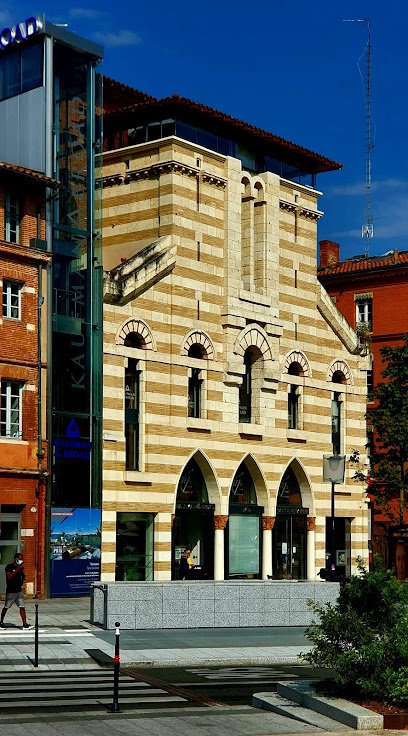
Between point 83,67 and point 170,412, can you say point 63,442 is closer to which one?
point 170,412

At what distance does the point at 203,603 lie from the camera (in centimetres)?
3116

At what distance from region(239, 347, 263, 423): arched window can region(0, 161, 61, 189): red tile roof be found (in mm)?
12400

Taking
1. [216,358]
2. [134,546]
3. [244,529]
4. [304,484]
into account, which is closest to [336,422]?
[304,484]

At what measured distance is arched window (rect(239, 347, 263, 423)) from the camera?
4897 centimetres

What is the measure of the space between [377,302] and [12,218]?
1148 inches

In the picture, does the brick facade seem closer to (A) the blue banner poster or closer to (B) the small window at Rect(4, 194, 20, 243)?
(B) the small window at Rect(4, 194, 20, 243)

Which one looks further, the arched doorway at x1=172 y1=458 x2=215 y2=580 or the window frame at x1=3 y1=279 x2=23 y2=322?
the arched doorway at x1=172 y1=458 x2=215 y2=580

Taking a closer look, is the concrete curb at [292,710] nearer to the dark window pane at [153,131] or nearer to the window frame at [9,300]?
the window frame at [9,300]

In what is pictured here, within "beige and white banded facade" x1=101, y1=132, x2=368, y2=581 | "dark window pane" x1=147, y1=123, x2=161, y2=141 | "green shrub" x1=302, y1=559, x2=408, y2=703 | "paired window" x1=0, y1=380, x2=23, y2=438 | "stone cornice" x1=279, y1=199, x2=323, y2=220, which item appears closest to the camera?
"green shrub" x1=302, y1=559, x2=408, y2=703

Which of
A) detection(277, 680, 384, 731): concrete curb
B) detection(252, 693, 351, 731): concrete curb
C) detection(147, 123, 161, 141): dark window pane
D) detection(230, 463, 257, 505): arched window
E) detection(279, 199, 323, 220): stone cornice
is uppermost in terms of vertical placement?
detection(147, 123, 161, 141): dark window pane

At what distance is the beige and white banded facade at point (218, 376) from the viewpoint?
43406 millimetres

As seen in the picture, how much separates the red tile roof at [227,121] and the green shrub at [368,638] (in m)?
30.2

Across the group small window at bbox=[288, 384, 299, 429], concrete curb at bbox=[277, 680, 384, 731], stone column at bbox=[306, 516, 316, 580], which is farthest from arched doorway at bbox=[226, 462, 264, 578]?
concrete curb at bbox=[277, 680, 384, 731]

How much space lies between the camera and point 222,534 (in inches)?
1834
